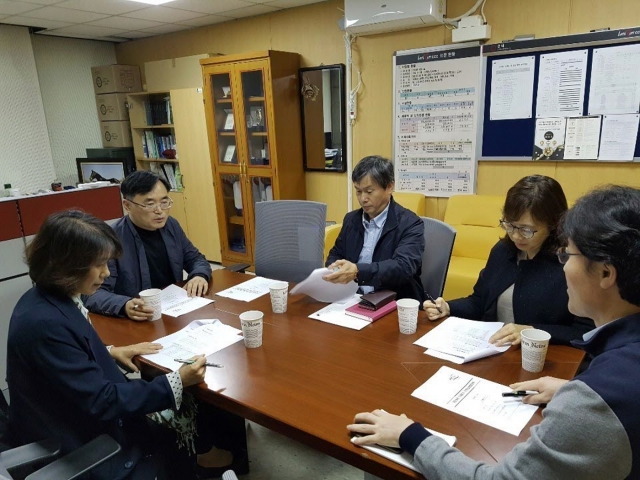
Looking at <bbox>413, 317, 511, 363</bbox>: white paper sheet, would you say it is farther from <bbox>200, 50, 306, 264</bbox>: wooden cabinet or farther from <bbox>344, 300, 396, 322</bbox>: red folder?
<bbox>200, 50, 306, 264</bbox>: wooden cabinet

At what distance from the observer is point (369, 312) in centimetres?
168

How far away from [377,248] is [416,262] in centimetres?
22

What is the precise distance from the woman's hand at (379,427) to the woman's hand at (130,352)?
76 centimetres

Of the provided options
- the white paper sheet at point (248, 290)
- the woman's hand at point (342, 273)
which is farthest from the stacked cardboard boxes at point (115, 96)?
the woman's hand at point (342, 273)

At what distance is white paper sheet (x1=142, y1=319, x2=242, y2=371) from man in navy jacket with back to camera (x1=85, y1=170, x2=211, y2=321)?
0.37 m

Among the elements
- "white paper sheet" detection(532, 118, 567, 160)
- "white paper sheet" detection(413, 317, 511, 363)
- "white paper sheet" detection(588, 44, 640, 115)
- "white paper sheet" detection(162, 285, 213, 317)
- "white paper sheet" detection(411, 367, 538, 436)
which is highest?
"white paper sheet" detection(588, 44, 640, 115)

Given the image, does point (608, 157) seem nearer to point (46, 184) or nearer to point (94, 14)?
point (94, 14)

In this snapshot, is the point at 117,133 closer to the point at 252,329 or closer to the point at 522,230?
the point at 252,329

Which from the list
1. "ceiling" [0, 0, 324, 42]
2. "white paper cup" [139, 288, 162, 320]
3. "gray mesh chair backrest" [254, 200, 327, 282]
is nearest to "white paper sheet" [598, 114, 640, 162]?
"gray mesh chair backrest" [254, 200, 327, 282]

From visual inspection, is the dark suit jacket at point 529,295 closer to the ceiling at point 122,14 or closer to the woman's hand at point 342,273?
the woman's hand at point 342,273

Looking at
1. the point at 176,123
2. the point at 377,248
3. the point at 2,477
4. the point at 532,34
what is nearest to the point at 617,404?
the point at 2,477

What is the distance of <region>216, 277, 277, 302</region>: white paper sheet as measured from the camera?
1.96 m

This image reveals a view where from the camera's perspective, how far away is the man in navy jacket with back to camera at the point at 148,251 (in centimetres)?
203

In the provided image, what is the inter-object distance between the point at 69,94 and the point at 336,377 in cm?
538
